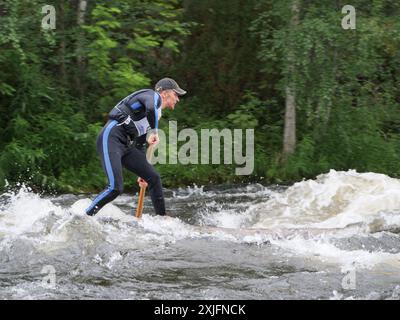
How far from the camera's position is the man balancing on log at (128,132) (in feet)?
27.8

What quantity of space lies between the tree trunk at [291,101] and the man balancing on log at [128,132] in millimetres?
4443

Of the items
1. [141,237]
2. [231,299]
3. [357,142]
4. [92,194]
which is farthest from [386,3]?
[231,299]

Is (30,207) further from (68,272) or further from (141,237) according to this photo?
(68,272)

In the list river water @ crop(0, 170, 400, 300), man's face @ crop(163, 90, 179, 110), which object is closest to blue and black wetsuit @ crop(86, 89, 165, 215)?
man's face @ crop(163, 90, 179, 110)

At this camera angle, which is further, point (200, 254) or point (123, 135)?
point (123, 135)

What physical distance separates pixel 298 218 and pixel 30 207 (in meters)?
3.42

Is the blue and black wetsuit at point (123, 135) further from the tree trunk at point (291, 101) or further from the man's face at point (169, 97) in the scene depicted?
the tree trunk at point (291, 101)

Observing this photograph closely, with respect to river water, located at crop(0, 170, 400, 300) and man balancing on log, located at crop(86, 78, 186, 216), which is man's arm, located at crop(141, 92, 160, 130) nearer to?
man balancing on log, located at crop(86, 78, 186, 216)

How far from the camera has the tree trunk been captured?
12633mm

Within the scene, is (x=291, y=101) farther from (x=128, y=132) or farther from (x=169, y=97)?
(x=128, y=132)

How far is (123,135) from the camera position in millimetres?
8609

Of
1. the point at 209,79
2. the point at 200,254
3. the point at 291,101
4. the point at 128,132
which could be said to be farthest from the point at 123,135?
the point at 209,79

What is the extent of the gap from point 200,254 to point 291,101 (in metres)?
6.15
